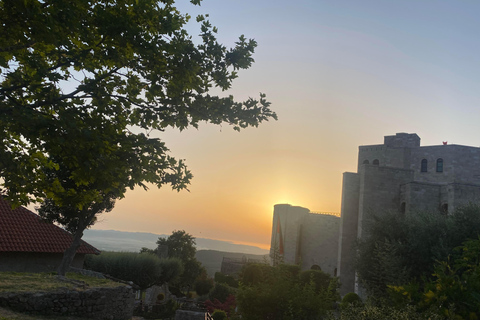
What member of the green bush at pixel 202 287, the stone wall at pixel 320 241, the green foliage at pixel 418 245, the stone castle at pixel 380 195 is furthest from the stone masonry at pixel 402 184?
the green bush at pixel 202 287

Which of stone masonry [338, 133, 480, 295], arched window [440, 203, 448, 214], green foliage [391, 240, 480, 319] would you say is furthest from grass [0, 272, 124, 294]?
arched window [440, 203, 448, 214]

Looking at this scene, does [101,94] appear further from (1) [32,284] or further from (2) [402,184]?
(2) [402,184]

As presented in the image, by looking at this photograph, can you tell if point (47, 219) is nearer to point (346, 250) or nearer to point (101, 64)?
point (101, 64)

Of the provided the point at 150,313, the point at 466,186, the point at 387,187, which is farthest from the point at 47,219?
→ the point at 466,186

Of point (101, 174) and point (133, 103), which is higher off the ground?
point (133, 103)

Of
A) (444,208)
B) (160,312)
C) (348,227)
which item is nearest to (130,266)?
(160,312)

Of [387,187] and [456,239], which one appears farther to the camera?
[387,187]

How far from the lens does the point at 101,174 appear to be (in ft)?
19.1

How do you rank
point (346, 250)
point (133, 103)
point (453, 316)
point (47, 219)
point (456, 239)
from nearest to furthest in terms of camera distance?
1. point (453, 316)
2. point (133, 103)
3. point (456, 239)
4. point (47, 219)
5. point (346, 250)

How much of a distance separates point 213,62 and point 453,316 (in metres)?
5.75

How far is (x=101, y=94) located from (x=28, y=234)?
1699 cm

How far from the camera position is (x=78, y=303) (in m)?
11.9

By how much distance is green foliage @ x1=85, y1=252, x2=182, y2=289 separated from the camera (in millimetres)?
26500

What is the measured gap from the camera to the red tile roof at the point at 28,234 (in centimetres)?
1834
